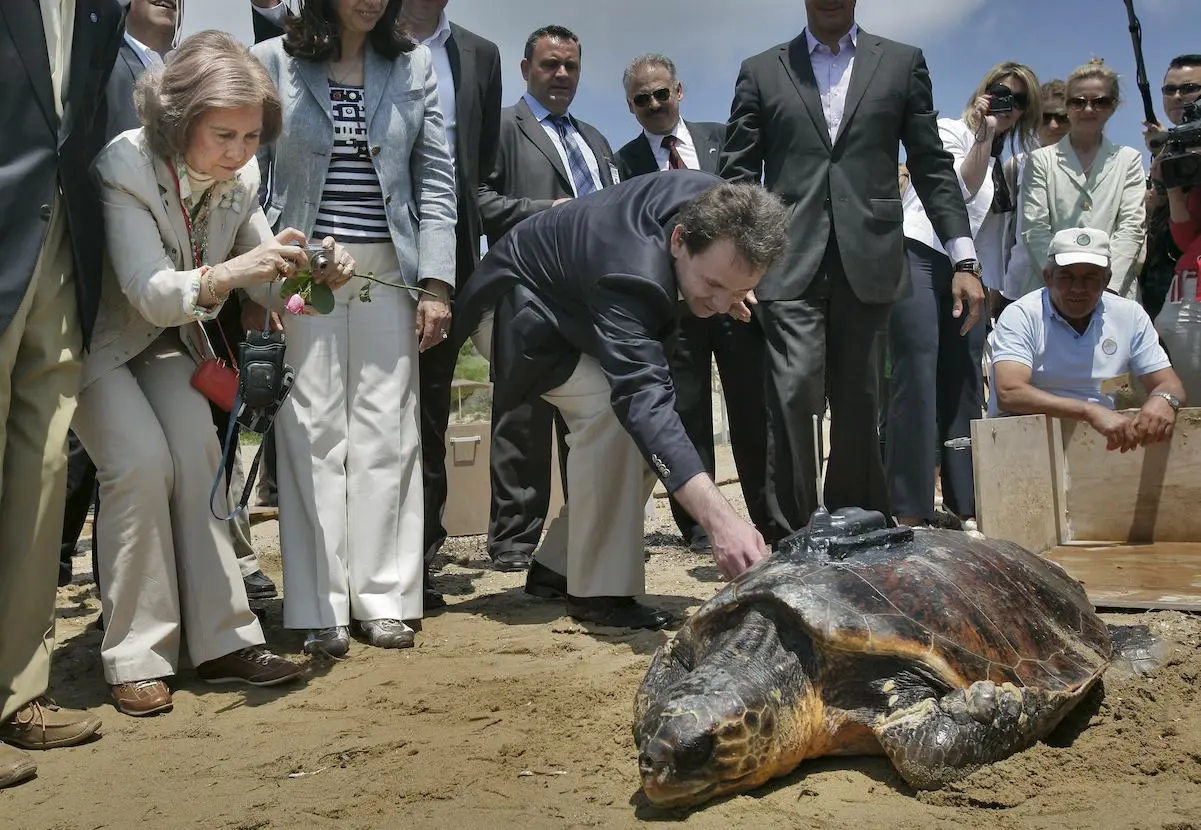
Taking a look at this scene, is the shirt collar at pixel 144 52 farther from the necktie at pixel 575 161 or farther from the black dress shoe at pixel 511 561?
the black dress shoe at pixel 511 561

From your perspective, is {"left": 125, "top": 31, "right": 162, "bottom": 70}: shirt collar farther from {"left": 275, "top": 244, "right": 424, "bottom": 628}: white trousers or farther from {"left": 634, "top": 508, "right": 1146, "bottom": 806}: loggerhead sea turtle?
{"left": 634, "top": 508, "right": 1146, "bottom": 806}: loggerhead sea turtle

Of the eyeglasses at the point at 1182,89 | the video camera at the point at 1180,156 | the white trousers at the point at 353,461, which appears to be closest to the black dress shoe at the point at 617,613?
the white trousers at the point at 353,461

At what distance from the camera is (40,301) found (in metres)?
2.87

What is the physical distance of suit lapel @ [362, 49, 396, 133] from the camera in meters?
3.71

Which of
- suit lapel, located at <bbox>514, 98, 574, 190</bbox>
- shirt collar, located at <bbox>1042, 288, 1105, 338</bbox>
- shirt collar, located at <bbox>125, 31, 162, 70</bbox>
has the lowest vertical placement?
shirt collar, located at <bbox>1042, 288, 1105, 338</bbox>

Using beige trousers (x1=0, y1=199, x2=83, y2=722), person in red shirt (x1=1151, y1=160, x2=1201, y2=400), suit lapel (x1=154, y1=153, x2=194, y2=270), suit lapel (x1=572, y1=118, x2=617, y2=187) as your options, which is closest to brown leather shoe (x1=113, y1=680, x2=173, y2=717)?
beige trousers (x1=0, y1=199, x2=83, y2=722)

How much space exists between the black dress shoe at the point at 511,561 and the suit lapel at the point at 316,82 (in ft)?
6.99

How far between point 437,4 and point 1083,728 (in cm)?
351

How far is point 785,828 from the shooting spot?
7.36 feet

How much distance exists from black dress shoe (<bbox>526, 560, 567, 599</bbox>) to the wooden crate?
1.50 metres

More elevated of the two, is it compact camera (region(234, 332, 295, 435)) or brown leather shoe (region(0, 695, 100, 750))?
compact camera (region(234, 332, 295, 435))

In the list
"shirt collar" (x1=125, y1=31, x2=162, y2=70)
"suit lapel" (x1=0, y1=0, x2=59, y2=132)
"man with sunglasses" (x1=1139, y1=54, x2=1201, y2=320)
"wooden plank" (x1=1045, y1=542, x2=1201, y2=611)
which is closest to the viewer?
"suit lapel" (x1=0, y1=0, x2=59, y2=132)

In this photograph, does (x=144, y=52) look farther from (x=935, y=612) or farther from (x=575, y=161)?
(x=935, y=612)

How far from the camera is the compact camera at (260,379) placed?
3.17 m
